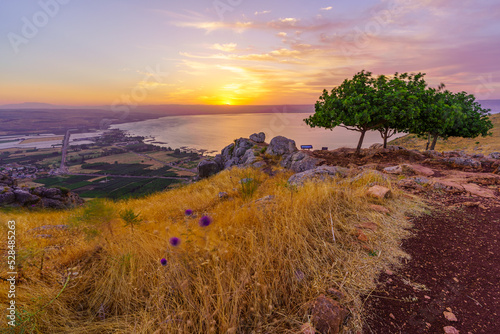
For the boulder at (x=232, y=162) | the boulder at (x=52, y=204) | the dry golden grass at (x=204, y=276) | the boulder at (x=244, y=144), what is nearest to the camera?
the dry golden grass at (x=204, y=276)

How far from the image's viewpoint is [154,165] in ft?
171

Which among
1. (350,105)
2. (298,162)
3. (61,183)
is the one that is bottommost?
(61,183)

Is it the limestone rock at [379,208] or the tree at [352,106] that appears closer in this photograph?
the limestone rock at [379,208]

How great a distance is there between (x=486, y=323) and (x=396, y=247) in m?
1.19

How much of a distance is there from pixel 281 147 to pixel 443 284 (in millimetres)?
13729

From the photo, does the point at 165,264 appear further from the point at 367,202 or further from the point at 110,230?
the point at 367,202

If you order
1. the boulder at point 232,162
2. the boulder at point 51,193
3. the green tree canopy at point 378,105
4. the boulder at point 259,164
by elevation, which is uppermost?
the green tree canopy at point 378,105

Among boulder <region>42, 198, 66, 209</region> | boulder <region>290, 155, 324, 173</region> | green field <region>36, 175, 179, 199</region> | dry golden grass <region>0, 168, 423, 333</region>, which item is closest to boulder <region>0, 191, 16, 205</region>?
boulder <region>42, 198, 66, 209</region>

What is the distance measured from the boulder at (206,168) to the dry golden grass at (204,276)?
48.1 ft

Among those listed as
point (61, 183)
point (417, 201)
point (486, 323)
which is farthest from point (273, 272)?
point (61, 183)

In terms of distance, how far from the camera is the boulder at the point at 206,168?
1809 cm

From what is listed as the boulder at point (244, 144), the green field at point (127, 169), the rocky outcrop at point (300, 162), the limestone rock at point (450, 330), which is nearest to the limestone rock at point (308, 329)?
the limestone rock at point (450, 330)

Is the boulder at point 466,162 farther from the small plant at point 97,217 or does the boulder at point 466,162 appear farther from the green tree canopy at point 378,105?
the small plant at point 97,217

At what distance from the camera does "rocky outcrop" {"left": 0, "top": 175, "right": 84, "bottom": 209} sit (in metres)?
10.3
